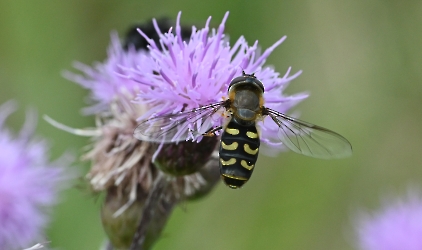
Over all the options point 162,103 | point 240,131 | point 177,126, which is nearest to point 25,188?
point 162,103

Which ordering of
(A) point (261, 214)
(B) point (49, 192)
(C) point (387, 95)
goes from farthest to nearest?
(C) point (387, 95)
(A) point (261, 214)
(B) point (49, 192)

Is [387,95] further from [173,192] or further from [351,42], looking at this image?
[173,192]

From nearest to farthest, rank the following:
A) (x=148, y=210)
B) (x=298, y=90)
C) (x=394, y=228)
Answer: (x=148, y=210) → (x=394, y=228) → (x=298, y=90)

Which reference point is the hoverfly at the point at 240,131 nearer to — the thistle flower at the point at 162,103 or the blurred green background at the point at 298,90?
the thistle flower at the point at 162,103

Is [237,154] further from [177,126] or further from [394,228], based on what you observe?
[394,228]

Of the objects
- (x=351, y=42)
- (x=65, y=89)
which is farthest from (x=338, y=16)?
(x=65, y=89)

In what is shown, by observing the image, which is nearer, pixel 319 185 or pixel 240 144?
pixel 240 144
